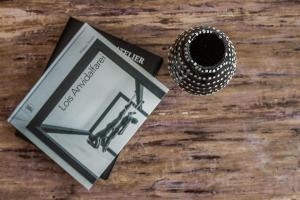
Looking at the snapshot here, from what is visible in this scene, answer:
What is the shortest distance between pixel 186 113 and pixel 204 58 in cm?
14

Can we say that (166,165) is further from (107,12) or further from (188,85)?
(107,12)

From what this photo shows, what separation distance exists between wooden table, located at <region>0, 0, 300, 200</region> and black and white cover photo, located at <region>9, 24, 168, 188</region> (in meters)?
0.03

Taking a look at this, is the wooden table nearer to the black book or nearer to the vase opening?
the black book

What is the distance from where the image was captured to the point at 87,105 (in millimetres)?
921

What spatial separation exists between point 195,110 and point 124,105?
0.13m

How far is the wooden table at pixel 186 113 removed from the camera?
93 cm

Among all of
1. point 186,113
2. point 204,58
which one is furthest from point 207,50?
point 186,113

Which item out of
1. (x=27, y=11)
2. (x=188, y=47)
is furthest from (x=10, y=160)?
(x=188, y=47)

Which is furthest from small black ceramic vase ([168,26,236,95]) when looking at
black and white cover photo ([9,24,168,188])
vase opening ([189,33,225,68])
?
black and white cover photo ([9,24,168,188])

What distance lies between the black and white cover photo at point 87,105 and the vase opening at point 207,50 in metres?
0.12

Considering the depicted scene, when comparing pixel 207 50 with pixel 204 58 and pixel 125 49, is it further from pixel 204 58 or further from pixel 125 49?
pixel 125 49

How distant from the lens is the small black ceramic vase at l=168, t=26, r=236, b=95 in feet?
2.68

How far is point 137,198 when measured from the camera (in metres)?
0.93

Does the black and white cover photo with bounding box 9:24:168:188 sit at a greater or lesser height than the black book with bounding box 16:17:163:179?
lesser
